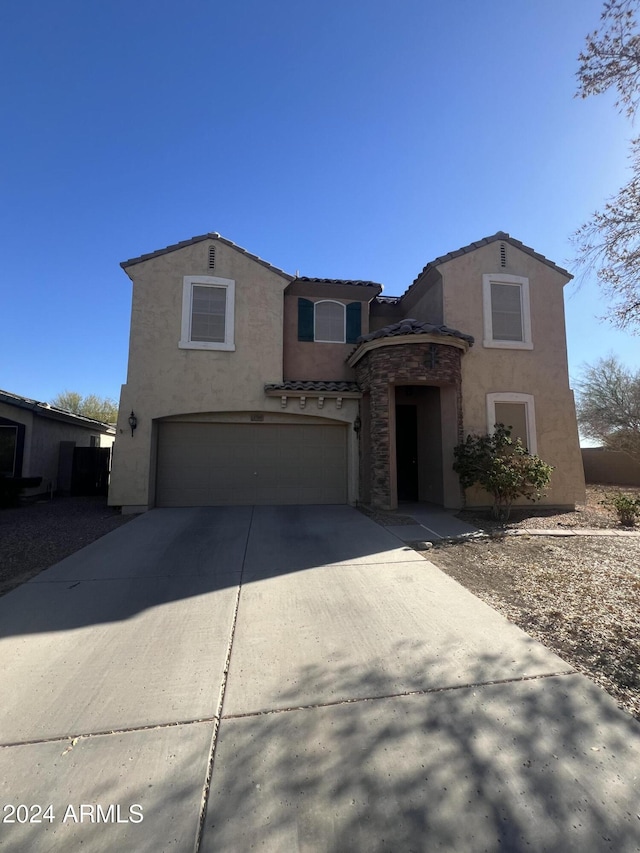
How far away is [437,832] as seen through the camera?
1.71 meters

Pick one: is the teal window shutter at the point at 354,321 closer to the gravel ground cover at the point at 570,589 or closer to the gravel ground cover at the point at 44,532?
the gravel ground cover at the point at 570,589

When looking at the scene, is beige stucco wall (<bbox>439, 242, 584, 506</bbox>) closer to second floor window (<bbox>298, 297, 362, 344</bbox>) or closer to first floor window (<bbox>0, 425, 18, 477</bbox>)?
second floor window (<bbox>298, 297, 362, 344</bbox>)

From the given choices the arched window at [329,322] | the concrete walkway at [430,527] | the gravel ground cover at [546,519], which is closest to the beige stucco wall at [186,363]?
the arched window at [329,322]

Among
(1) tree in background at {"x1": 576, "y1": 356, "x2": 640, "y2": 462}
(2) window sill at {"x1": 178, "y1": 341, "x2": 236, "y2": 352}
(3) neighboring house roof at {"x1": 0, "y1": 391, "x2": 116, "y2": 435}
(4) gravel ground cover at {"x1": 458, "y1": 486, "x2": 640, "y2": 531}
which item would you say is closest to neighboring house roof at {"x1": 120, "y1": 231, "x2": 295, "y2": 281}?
(2) window sill at {"x1": 178, "y1": 341, "x2": 236, "y2": 352}

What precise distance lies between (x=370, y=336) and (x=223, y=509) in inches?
223

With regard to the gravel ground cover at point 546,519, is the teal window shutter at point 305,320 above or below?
above

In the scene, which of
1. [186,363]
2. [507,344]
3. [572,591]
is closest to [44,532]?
[186,363]

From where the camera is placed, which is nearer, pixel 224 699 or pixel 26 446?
pixel 224 699

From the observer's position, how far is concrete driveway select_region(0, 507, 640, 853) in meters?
1.73

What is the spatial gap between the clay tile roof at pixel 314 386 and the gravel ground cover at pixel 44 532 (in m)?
4.74

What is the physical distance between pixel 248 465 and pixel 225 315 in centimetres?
409

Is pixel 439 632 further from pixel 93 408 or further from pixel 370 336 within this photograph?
pixel 93 408

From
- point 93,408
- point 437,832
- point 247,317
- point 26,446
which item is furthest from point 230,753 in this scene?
point 93,408

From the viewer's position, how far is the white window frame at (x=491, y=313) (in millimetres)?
10492
